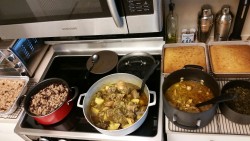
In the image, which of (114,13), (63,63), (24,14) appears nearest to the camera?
(114,13)

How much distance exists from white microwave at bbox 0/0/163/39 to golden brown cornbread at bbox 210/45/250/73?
29cm

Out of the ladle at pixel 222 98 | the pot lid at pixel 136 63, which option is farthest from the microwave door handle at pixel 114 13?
the ladle at pixel 222 98

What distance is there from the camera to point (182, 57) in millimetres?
999

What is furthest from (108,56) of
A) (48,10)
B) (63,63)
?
(48,10)

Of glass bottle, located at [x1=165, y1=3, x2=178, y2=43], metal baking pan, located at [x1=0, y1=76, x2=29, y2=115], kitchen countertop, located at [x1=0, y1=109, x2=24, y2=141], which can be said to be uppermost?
glass bottle, located at [x1=165, y1=3, x2=178, y2=43]

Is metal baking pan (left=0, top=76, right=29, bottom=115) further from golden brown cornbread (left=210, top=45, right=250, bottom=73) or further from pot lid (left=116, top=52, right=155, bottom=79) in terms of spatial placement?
golden brown cornbread (left=210, top=45, right=250, bottom=73)

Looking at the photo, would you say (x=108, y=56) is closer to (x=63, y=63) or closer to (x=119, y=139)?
(x=63, y=63)

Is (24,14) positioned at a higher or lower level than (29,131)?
higher

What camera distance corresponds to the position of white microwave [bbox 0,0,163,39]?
Result: 79cm

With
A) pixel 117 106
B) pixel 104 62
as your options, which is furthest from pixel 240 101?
pixel 104 62

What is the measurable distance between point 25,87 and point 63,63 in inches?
8.7

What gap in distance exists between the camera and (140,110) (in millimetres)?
862

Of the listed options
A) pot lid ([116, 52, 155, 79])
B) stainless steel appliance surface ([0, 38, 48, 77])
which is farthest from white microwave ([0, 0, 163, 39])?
pot lid ([116, 52, 155, 79])

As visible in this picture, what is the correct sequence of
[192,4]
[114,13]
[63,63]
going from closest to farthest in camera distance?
[114,13]
[192,4]
[63,63]
